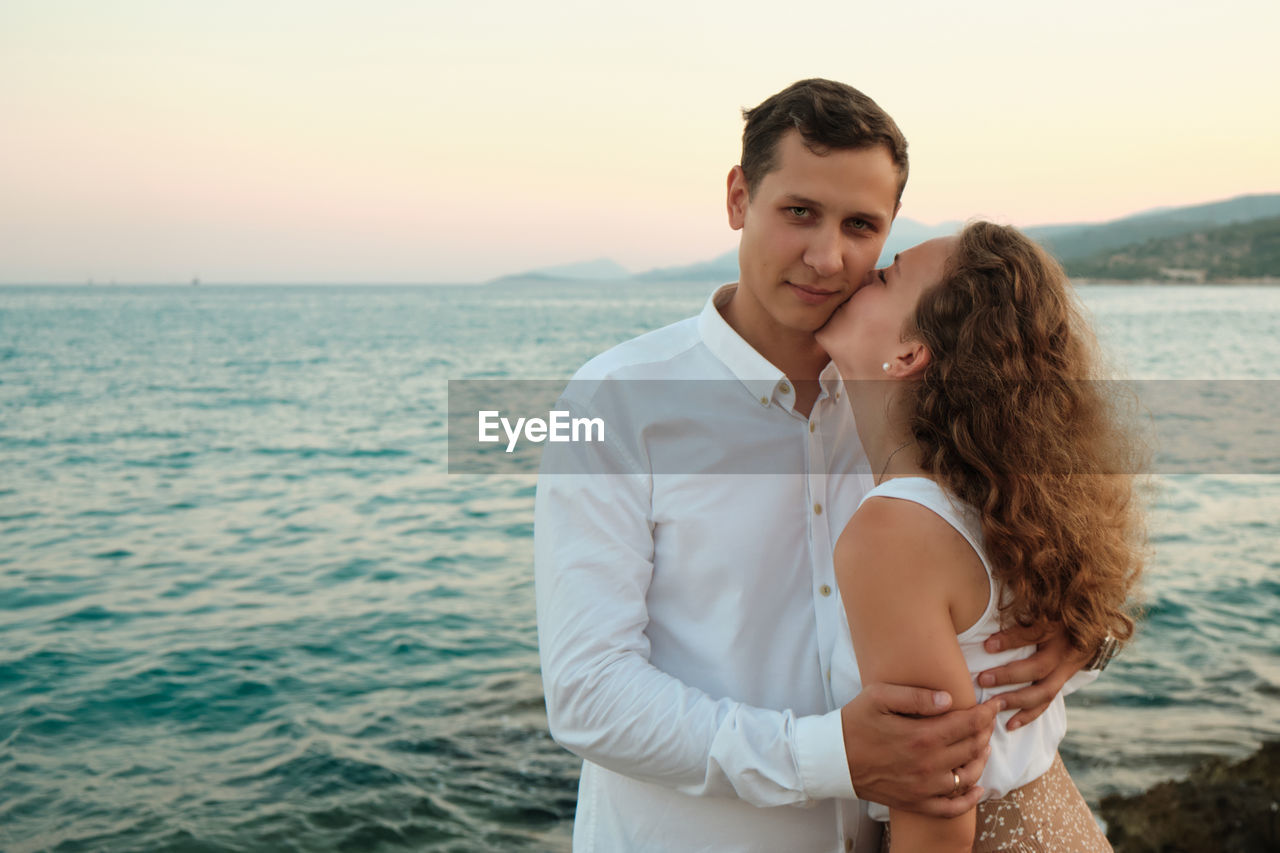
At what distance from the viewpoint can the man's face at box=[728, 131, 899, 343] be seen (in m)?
2.40

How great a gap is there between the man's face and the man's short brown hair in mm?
22

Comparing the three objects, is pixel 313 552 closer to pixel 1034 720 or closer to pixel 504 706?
pixel 504 706

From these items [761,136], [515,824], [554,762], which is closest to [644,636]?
[761,136]

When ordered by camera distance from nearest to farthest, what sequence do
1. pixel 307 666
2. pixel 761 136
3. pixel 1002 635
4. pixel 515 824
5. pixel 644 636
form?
pixel 1002 635 < pixel 644 636 < pixel 761 136 < pixel 515 824 < pixel 307 666

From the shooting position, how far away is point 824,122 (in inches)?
93.1

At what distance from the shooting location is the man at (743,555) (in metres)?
2.08

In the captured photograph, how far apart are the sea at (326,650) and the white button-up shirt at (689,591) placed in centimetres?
98

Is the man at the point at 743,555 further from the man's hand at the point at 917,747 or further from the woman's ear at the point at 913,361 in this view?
the woman's ear at the point at 913,361

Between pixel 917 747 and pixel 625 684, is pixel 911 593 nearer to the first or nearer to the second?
pixel 917 747

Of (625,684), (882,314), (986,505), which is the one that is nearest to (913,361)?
(882,314)

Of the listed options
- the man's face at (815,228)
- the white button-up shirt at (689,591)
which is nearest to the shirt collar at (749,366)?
the white button-up shirt at (689,591)

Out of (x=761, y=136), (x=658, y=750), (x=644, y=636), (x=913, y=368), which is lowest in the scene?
(x=658, y=750)

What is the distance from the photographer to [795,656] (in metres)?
2.34

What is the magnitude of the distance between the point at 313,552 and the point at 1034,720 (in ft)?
32.3
